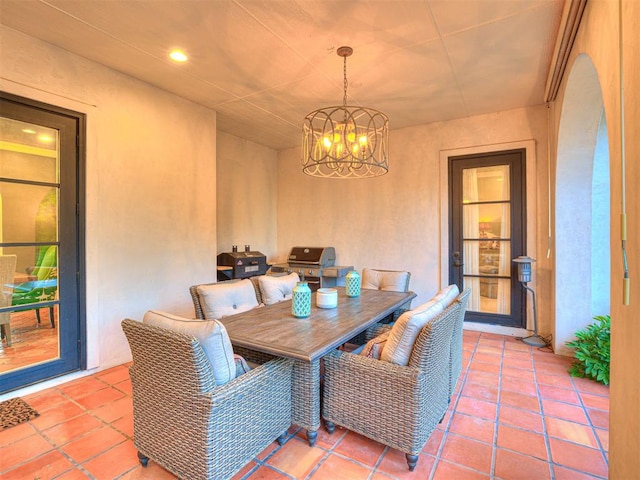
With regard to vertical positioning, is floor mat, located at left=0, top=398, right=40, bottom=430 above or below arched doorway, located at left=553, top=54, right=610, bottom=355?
below

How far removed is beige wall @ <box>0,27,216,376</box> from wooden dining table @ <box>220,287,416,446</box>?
1468 mm

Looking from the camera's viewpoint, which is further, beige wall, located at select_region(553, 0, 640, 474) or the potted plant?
the potted plant

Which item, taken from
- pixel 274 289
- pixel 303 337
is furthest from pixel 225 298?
pixel 303 337

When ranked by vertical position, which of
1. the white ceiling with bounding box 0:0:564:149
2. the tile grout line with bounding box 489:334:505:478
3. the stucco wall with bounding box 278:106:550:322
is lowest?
the tile grout line with bounding box 489:334:505:478

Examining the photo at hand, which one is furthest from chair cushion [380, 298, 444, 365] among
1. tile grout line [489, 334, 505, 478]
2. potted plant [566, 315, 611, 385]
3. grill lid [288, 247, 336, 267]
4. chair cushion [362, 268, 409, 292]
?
grill lid [288, 247, 336, 267]

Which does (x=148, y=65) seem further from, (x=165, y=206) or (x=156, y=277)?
(x=156, y=277)

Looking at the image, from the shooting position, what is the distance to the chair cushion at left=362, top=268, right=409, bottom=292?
3.35m

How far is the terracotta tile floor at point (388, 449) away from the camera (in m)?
1.69

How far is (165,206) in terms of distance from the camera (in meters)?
3.39

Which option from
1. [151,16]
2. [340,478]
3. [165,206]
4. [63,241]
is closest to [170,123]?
[165,206]

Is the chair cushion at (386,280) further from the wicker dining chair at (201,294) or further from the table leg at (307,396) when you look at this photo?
the table leg at (307,396)

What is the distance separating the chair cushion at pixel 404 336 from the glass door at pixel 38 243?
8.71 ft

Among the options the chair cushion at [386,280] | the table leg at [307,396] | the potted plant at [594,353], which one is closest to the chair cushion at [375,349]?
the table leg at [307,396]

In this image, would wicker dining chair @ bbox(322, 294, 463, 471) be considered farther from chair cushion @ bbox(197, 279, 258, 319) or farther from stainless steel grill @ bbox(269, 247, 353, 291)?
stainless steel grill @ bbox(269, 247, 353, 291)
